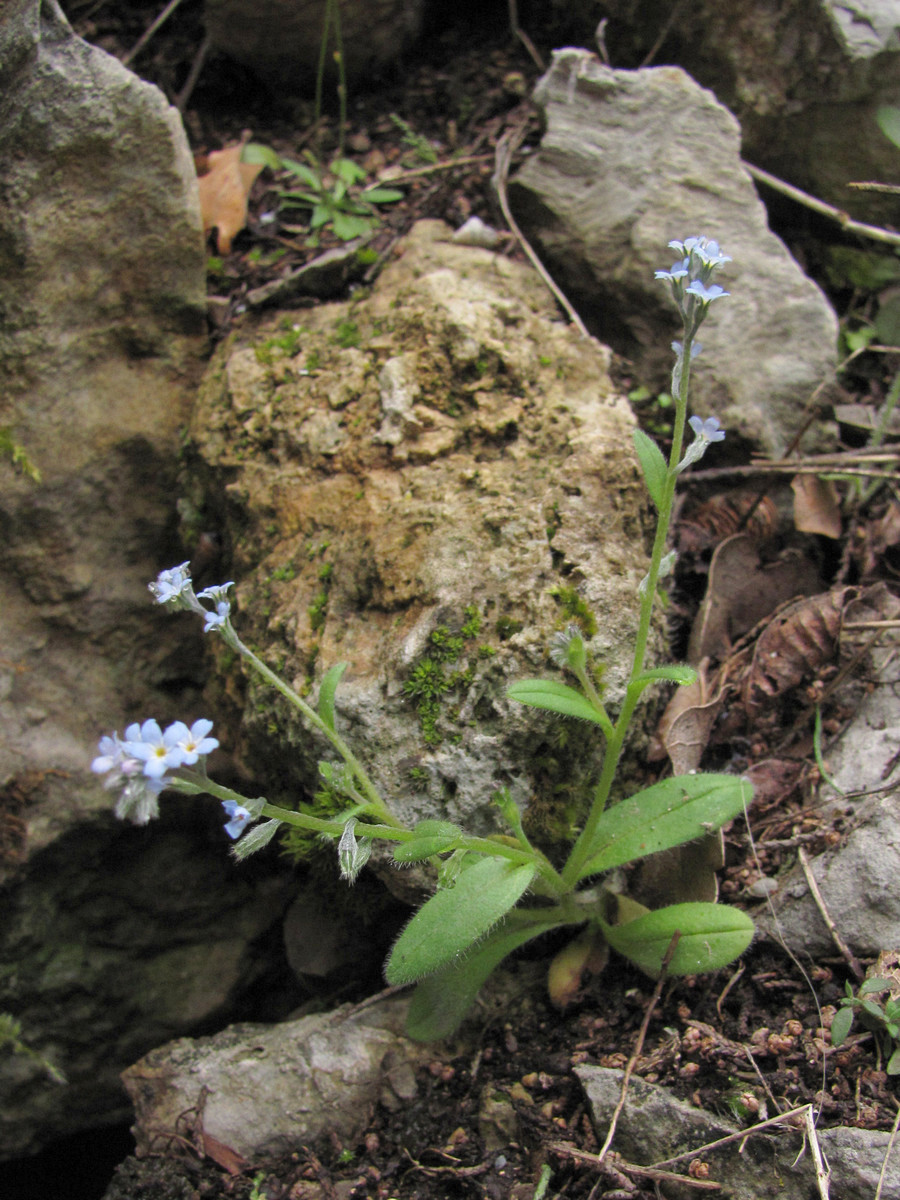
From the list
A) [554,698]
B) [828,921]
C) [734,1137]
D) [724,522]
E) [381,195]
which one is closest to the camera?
[734,1137]

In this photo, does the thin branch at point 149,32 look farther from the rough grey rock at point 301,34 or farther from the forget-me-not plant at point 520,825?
the forget-me-not plant at point 520,825

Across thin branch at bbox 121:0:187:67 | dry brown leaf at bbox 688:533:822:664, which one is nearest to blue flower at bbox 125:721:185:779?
dry brown leaf at bbox 688:533:822:664

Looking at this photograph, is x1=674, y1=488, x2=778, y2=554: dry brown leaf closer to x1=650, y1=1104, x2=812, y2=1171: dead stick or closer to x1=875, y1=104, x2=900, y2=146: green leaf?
x1=875, y1=104, x2=900, y2=146: green leaf

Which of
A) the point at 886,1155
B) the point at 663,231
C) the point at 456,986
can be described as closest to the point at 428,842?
the point at 456,986

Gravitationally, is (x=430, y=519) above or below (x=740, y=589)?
above

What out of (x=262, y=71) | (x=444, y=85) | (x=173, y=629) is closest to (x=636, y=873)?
(x=173, y=629)

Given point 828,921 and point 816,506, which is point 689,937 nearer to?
point 828,921
